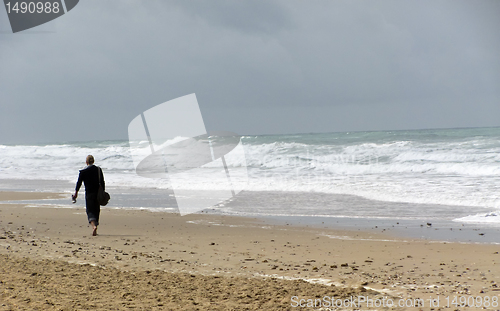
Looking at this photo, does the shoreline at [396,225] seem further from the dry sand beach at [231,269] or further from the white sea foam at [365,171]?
the white sea foam at [365,171]

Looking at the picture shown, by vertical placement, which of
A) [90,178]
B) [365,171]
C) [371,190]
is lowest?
[365,171]

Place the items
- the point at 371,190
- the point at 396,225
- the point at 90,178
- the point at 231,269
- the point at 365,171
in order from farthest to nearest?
1. the point at 365,171
2. the point at 371,190
3. the point at 396,225
4. the point at 90,178
5. the point at 231,269

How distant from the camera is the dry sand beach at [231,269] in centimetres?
404

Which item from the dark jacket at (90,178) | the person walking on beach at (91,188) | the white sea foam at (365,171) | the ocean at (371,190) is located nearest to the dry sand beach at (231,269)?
the person walking on beach at (91,188)

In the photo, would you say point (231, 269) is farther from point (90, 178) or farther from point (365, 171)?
point (365, 171)

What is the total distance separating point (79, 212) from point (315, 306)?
833cm

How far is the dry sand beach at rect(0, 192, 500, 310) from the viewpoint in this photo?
404cm

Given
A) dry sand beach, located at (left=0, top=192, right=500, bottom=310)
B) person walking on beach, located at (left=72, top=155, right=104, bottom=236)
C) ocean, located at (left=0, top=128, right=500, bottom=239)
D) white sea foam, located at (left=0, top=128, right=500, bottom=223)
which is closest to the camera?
dry sand beach, located at (left=0, top=192, right=500, bottom=310)

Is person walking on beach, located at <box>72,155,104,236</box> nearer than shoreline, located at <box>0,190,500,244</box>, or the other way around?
shoreline, located at <box>0,190,500,244</box>

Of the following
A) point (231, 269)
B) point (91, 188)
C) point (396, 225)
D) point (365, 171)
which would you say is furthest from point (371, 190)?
point (231, 269)

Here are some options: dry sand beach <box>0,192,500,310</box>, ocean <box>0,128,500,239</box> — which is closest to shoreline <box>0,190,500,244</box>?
ocean <box>0,128,500,239</box>

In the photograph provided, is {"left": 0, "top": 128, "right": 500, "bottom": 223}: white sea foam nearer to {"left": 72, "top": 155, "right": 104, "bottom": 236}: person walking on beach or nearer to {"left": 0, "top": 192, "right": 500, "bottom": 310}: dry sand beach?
{"left": 0, "top": 192, "right": 500, "bottom": 310}: dry sand beach

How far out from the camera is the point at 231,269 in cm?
530

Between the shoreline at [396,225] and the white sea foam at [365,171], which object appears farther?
the white sea foam at [365,171]
